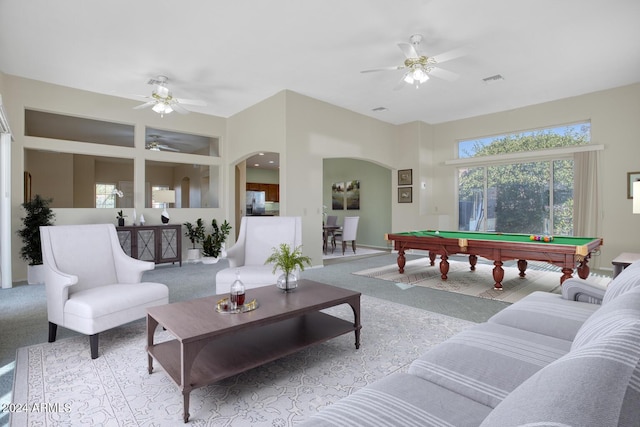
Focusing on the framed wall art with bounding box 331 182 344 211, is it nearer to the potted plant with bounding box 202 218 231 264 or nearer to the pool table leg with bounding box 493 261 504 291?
the potted plant with bounding box 202 218 231 264

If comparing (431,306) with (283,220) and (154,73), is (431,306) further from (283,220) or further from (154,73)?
(154,73)

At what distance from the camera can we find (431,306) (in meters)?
3.85

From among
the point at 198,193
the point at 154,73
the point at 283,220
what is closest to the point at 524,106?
the point at 283,220

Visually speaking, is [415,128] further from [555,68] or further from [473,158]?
[555,68]

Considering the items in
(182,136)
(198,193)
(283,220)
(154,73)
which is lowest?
(283,220)

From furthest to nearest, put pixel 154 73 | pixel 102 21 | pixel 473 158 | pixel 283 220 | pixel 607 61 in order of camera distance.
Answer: pixel 473 158, pixel 154 73, pixel 607 61, pixel 283 220, pixel 102 21

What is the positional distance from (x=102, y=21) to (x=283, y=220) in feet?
10.1

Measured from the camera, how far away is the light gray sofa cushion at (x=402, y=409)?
3.67 feet

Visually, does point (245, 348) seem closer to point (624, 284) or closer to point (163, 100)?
point (624, 284)

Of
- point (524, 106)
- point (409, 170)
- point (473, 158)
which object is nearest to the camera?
point (524, 106)

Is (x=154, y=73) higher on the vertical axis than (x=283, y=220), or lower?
higher

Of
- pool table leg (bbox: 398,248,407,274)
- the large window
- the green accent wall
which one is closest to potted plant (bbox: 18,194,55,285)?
pool table leg (bbox: 398,248,407,274)

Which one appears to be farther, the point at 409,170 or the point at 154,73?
the point at 409,170

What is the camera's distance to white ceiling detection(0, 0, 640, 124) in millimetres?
3592
